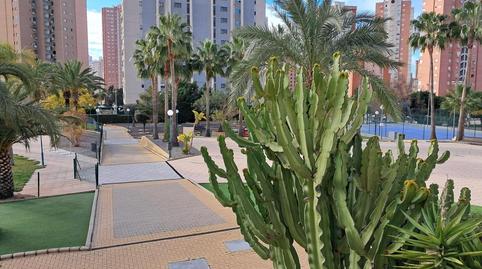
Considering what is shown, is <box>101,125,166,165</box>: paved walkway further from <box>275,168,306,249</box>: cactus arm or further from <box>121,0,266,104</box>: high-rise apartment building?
<box>121,0,266,104</box>: high-rise apartment building

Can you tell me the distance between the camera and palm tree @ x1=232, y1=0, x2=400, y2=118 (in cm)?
1291

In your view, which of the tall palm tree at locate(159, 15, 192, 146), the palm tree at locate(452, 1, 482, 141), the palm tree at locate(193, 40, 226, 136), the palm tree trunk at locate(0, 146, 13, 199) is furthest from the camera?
the palm tree at locate(193, 40, 226, 136)

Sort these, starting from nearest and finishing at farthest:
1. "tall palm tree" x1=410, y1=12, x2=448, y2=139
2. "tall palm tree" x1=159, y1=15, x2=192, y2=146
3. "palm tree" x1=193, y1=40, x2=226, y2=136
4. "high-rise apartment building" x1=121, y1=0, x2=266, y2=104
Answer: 1. "tall palm tree" x1=159, y1=15, x2=192, y2=146
2. "tall palm tree" x1=410, y1=12, x2=448, y2=139
3. "palm tree" x1=193, y1=40, x2=226, y2=136
4. "high-rise apartment building" x1=121, y1=0, x2=266, y2=104

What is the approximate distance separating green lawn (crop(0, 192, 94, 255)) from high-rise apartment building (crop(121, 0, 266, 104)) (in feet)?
252

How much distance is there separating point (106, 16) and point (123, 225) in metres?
158

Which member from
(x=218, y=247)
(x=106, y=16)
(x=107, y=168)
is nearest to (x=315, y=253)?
(x=218, y=247)

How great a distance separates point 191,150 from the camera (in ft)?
89.5

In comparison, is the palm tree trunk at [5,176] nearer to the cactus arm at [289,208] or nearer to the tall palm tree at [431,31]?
the cactus arm at [289,208]

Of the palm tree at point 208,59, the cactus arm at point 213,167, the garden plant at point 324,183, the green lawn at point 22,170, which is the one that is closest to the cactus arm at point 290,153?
the garden plant at point 324,183

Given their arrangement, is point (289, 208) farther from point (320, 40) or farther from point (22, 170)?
point (22, 170)

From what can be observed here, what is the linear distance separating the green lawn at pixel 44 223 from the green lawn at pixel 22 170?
4.29 meters

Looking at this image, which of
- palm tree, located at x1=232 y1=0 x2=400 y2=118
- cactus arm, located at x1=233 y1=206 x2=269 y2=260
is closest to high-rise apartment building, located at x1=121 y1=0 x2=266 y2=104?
palm tree, located at x1=232 y1=0 x2=400 y2=118

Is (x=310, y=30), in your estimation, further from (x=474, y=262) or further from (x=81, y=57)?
(x=81, y=57)

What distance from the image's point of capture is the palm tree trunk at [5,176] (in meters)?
14.0
